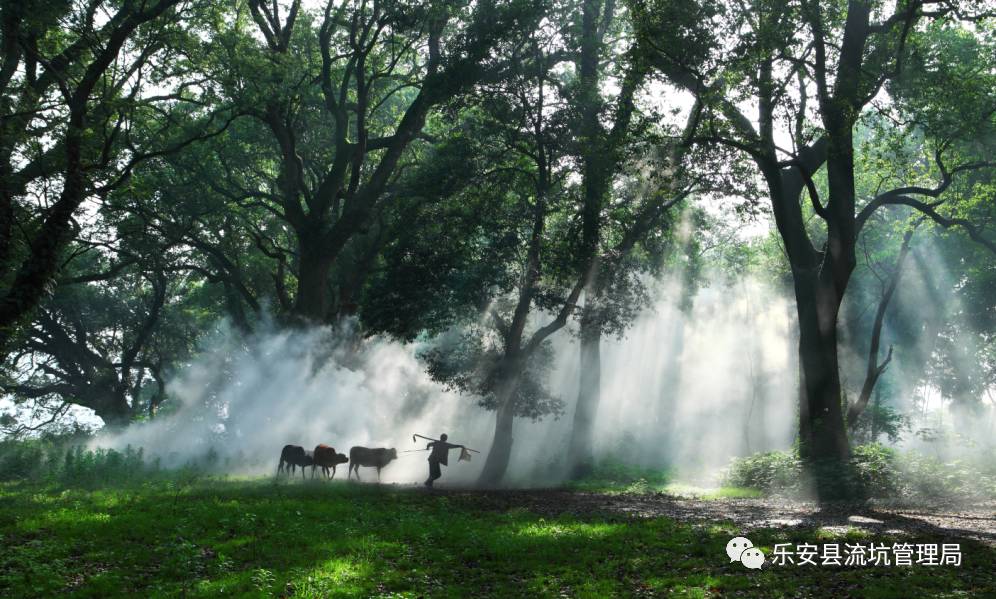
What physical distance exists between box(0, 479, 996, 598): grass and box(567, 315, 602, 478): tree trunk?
1476 centimetres

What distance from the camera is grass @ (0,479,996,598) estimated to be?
29.0 ft

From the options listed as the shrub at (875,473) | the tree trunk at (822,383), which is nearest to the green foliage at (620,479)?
the tree trunk at (822,383)

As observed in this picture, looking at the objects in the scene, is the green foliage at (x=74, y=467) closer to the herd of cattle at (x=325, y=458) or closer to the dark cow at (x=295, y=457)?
the dark cow at (x=295, y=457)

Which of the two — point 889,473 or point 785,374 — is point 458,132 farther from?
point 785,374

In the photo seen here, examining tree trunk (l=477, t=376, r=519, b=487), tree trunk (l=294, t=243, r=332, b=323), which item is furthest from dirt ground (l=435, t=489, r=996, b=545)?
tree trunk (l=294, t=243, r=332, b=323)

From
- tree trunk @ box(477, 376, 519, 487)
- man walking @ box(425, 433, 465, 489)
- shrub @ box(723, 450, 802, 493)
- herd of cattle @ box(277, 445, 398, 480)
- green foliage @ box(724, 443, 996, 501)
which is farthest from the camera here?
tree trunk @ box(477, 376, 519, 487)

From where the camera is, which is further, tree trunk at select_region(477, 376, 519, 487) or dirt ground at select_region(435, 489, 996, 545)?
tree trunk at select_region(477, 376, 519, 487)

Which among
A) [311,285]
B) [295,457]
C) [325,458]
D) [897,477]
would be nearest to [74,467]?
[295,457]

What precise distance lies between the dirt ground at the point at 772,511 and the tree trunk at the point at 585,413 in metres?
8.23

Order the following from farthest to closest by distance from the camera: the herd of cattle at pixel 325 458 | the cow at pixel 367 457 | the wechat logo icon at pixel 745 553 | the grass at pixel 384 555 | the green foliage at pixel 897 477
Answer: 1. the cow at pixel 367 457
2. the herd of cattle at pixel 325 458
3. the green foliage at pixel 897 477
4. the wechat logo icon at pixel 745 553
5. the grass at pixel 384 555

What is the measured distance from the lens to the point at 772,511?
15.9 m

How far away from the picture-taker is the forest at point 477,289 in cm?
1153

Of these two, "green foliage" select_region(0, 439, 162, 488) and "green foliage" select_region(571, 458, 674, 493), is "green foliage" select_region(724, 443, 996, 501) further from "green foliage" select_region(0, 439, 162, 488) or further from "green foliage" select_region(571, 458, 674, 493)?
"green foliage" select_region(0, 439, 162, 488)

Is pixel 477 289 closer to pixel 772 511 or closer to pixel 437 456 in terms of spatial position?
pixel 437 456
